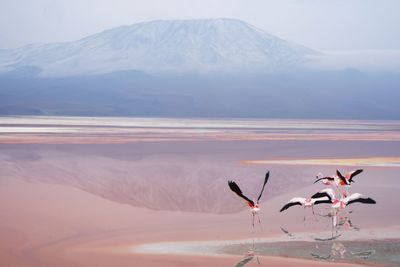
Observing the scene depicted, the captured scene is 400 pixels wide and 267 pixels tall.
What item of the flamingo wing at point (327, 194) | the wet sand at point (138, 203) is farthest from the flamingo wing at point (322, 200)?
the wet sand at point (138, 203)

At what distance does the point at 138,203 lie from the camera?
12.1 meters

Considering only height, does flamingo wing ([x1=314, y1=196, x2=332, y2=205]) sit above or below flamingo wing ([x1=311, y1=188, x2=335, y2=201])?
below

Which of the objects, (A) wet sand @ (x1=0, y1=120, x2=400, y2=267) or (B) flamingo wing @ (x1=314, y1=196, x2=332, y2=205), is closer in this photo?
(A) wet sand @ (x1=0, y1=120, x2=400, y2=267)

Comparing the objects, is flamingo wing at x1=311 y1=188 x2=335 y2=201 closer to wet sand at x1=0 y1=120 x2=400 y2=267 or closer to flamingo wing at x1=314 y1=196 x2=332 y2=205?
flamingo wing at x1=314 y1=196 x2=332 y2=205

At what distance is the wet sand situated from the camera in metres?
8.33

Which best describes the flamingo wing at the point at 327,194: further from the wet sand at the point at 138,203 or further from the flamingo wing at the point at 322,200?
the wet sand at the point at 138,203

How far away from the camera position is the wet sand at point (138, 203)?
833 centimetres

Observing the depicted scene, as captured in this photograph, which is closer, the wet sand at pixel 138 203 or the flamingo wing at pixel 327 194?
the wet sand at pixel 138 203

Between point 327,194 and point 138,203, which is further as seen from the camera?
point 138,203

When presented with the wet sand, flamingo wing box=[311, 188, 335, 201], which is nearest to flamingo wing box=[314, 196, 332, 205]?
flamingo wing box=[311, 188, 335, 201]

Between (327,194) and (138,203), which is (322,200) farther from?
(138,203)

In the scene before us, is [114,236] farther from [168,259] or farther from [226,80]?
[226,80]

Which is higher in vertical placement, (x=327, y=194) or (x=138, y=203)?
(x=327, y=194)

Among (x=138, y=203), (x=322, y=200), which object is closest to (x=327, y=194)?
(x=322, y=200)
